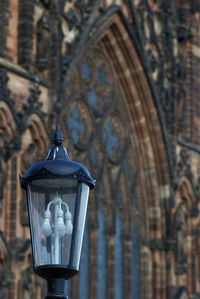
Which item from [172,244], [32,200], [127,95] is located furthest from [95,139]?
[32,200]

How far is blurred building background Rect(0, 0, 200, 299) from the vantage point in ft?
56.9

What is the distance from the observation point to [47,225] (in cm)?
692

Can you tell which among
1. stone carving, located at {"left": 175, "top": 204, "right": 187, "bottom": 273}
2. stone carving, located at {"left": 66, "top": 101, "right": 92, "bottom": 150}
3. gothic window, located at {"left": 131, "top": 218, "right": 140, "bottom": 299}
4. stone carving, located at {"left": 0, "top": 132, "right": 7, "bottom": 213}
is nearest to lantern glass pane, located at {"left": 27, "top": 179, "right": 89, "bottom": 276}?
stone carving, located at {"left": 0, "top": 132, "right": 7, "bottom": 213}

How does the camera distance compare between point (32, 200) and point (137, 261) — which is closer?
point (32, 200)

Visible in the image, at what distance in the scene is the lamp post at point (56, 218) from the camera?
6961 mm

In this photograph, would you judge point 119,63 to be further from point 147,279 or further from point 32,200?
point 32,200

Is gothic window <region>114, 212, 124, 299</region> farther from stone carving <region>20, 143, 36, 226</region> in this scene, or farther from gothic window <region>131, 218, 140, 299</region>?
stone carving <region>20, 143, 36, 226</region>

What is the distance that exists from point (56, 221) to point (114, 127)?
1421 cm

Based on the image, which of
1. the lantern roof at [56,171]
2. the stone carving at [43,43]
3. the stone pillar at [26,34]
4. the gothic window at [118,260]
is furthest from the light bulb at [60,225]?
the gothic window at [118,260]

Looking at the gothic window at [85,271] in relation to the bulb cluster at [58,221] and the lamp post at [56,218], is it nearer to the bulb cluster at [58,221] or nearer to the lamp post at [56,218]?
the lamp post at [56,218]

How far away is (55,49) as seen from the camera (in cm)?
1872

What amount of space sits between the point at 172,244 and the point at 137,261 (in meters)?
0.91

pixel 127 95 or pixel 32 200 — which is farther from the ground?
pixel 127 95

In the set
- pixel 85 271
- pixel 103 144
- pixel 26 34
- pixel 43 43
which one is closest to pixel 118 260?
pixel 85 271
